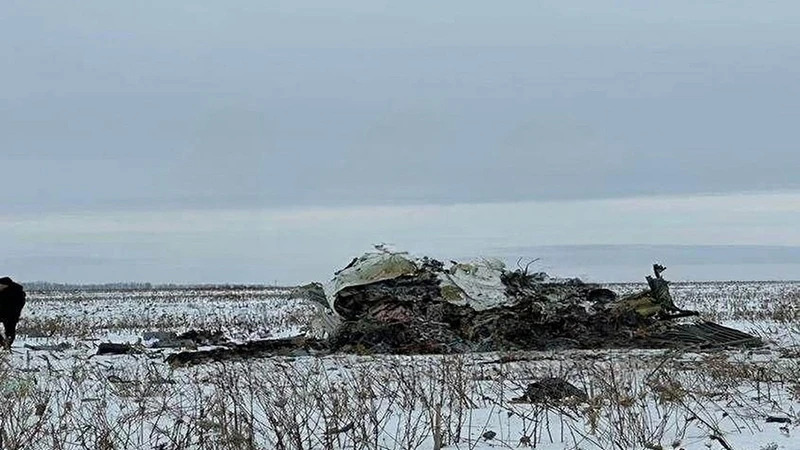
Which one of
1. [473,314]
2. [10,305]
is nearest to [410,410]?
[473,314]

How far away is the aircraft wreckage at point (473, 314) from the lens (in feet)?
49.6

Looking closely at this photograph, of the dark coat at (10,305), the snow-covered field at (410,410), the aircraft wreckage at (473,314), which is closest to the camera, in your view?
the snow-covered field at (410,410)

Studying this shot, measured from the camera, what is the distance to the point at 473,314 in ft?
53.5

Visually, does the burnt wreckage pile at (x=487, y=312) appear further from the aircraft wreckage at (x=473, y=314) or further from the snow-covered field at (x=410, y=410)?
the snow-covered field at (x=410, y=410)

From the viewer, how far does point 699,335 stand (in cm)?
1534

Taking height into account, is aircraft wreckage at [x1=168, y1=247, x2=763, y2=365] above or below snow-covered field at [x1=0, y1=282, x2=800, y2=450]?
above

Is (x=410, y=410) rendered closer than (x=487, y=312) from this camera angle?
Yes

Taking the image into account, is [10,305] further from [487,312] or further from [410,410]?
[410,410]

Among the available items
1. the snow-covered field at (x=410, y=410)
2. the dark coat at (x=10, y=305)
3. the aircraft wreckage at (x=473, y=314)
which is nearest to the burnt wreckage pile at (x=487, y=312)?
the aircraft wreckage at (x=473, y=314)

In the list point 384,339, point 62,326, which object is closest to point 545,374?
point 384,339

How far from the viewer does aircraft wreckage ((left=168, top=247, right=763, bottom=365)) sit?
15109mm

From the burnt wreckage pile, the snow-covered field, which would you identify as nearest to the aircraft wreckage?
the burnt wreckage pile

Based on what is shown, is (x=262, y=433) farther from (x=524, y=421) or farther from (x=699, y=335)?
(x=699, y=335)

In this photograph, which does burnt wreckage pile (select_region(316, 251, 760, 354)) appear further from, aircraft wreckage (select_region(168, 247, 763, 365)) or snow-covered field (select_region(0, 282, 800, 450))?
snow-covered field (select_region(0, 282, 800, 450))
